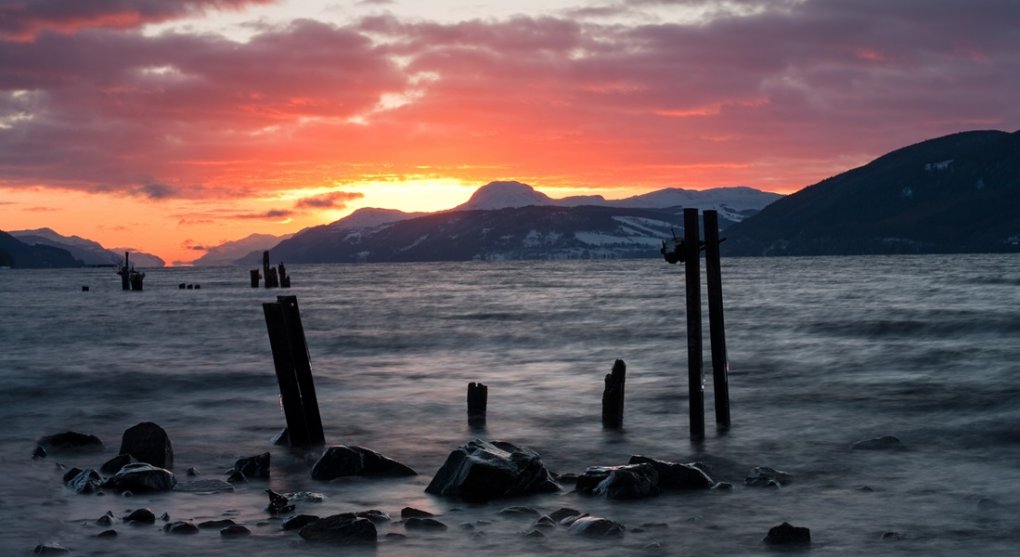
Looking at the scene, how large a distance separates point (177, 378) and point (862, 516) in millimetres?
23759

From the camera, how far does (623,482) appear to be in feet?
45.2

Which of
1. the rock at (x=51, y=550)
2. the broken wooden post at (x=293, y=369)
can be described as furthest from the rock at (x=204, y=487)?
the rock at (x=51, y=550)

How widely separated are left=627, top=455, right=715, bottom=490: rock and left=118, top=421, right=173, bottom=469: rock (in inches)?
301

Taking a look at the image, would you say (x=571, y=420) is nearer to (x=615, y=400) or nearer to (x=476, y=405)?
(x=615, y=400)

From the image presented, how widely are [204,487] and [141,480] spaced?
0.85m

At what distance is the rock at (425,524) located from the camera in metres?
12.2

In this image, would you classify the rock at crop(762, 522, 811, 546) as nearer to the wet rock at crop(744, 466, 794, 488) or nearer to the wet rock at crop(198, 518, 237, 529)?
the wet rock at crop(744, 466, 794, 488)

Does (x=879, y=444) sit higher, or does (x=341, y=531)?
(x=341, y=531)

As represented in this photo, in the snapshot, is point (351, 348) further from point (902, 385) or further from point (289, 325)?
point (289, 325)

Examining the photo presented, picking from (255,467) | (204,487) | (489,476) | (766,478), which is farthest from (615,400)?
(204,487)

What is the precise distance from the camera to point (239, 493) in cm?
1432

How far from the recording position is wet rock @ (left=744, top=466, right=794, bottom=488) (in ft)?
48.7

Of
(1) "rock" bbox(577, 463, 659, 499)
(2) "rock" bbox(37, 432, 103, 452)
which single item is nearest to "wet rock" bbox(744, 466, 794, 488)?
(1) "rock" bbox(577, 463, 659, 499)

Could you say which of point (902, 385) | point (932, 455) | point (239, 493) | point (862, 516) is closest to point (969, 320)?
point (902, 385)
